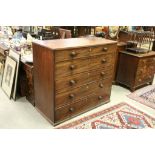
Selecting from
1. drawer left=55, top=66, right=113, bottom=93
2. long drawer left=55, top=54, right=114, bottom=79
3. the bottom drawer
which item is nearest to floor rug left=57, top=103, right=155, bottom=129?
the bottom drawer

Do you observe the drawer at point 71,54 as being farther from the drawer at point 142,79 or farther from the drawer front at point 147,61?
the drawer at point 142,79

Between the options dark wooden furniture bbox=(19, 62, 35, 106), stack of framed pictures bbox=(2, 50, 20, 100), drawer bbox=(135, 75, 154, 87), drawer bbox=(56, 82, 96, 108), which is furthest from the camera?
drawer bbox=(135, 75, 154, 87)

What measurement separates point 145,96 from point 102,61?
1172 millimetres

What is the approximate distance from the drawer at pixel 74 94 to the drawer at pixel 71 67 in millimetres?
240

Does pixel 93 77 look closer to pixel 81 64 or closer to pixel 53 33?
pixel 81 64

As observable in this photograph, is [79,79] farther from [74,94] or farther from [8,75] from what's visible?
[8,75]

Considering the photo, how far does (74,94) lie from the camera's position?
7.41ft

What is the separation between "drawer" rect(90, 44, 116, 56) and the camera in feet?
7.33

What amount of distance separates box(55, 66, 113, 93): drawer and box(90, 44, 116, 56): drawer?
0.81 feet

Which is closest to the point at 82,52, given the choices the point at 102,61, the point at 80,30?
the point at 102,61

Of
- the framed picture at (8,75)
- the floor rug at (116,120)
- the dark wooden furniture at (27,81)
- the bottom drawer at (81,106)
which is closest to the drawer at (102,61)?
the bottom drawer at (81,106)

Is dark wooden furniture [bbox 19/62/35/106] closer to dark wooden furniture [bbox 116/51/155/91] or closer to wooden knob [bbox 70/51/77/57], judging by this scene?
wooden knob [bbox 70/51/77/57]

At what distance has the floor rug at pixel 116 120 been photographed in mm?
2246

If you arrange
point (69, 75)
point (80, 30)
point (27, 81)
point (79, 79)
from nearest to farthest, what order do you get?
1. point (69, 75)
2. point (79, 79)
3. point (27, 81)
4. point (80, 30)
